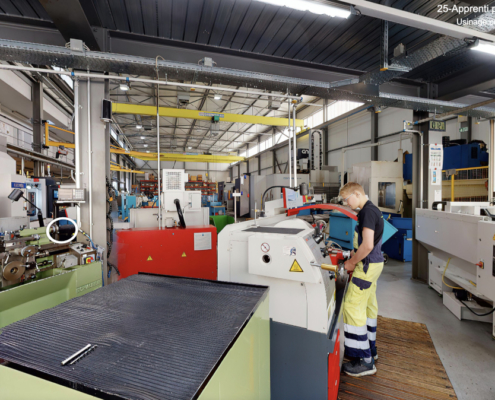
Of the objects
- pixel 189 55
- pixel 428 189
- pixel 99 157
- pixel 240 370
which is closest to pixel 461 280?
pixel 428 189

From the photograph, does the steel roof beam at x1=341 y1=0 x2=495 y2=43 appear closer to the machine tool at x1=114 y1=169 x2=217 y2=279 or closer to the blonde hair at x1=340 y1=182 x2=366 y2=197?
the blonde hair at x1=340 y1=182 x2=366 y2=197

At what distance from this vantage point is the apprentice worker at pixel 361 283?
187cm

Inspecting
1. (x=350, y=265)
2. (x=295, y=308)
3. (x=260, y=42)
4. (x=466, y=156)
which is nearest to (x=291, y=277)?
(x=295, y=308)

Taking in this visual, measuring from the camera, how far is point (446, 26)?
6.46 ft

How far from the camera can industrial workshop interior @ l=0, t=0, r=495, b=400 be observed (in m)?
0.74

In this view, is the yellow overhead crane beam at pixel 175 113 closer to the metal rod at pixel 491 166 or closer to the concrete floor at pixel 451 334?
the metal rod at pixel 491 166

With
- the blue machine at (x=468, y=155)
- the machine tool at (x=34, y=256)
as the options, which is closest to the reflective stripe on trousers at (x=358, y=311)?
the machine tool at (x=34, y=256)

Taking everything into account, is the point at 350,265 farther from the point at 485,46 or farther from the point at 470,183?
the point at 470,183

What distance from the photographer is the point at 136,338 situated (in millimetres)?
727

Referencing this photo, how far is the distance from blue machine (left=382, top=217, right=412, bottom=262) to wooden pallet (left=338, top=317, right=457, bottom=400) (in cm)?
283

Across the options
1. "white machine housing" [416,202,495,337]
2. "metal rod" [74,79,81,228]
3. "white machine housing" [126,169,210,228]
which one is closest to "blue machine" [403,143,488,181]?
"white machine housing" [416,202,495,337]

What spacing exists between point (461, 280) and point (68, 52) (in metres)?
4.79

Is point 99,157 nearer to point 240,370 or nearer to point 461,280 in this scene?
point 240,370

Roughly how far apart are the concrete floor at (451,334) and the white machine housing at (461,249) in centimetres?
17
